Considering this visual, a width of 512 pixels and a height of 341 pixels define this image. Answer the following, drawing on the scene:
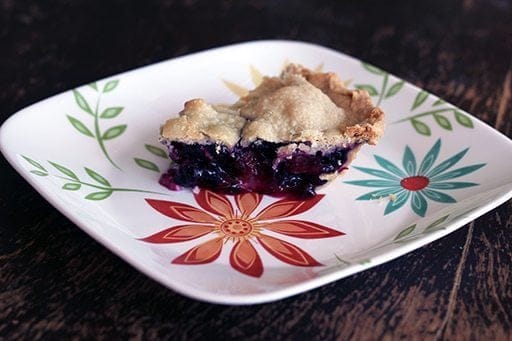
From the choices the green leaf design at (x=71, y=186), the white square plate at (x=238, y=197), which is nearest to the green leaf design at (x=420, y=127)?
the white square plate at (x=238, y=197)

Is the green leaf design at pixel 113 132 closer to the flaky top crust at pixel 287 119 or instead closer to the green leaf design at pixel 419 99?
the flaky top crust at pixel 287 119

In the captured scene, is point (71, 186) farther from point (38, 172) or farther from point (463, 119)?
point (463, 119)

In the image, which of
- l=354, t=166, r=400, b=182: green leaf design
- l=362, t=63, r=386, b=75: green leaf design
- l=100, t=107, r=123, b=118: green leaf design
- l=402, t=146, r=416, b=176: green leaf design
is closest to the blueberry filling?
l=354, t=166, r=400, b=182: green leaf design

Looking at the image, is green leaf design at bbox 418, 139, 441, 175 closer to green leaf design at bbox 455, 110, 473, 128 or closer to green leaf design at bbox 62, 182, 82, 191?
green leaf design at bbox 455, 110, 473, 128

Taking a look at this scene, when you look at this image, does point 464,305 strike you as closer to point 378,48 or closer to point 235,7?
point 378,48

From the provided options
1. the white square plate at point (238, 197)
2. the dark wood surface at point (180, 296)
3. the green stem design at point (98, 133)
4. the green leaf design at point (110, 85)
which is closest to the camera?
the dark wood surface at point (180, 296)

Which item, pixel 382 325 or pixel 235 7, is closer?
pixel 382 325

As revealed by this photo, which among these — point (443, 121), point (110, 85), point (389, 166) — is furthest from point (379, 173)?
point (110, 85)

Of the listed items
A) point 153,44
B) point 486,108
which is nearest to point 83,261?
point 153,44
